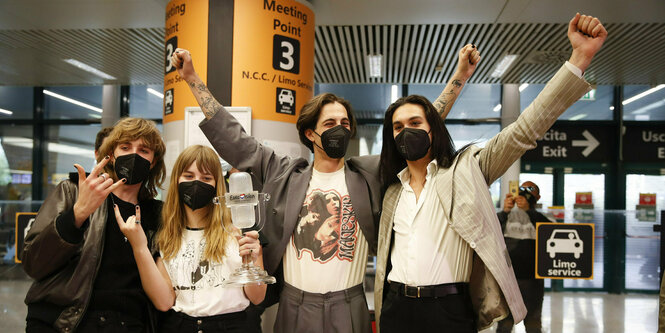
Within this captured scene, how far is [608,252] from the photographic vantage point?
5.32m

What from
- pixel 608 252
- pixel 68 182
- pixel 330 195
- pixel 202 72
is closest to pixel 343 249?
pixel 330 195

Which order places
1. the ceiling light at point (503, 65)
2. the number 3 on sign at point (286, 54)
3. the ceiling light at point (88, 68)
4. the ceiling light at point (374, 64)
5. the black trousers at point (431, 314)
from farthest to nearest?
1. the ceiling light at point (88, 68)
2. the ceiling light at point (374, 64)
3. the ceiling light at point (503, 65)
4. the number 3 on sign at point (286, 54)
5. the black trousers at point (431, 314)

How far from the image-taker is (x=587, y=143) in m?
9.10

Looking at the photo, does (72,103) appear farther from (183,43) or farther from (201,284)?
(201,284)

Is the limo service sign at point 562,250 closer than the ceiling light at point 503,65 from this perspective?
Yes

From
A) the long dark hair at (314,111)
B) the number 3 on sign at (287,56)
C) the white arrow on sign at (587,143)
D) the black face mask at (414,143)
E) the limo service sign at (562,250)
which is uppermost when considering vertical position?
the number 3 on sign at (287,56)

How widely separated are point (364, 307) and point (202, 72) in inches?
90.5

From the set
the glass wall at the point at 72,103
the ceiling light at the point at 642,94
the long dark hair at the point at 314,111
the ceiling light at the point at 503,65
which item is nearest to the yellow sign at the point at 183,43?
the long dark hair at the point at 314,111

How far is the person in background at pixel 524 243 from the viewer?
430cm

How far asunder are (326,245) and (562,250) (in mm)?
3082

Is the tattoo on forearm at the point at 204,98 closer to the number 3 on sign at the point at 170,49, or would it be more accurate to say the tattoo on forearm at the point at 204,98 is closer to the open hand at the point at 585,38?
the open hand at the point at 585,38

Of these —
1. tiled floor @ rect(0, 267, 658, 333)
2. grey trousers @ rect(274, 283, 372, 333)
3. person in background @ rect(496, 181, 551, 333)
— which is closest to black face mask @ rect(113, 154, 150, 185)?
grey trousers @ rect(274, 283, 372, 333)

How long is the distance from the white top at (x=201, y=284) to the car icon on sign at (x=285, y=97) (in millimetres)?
1885

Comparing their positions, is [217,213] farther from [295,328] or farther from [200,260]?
[295,328]
